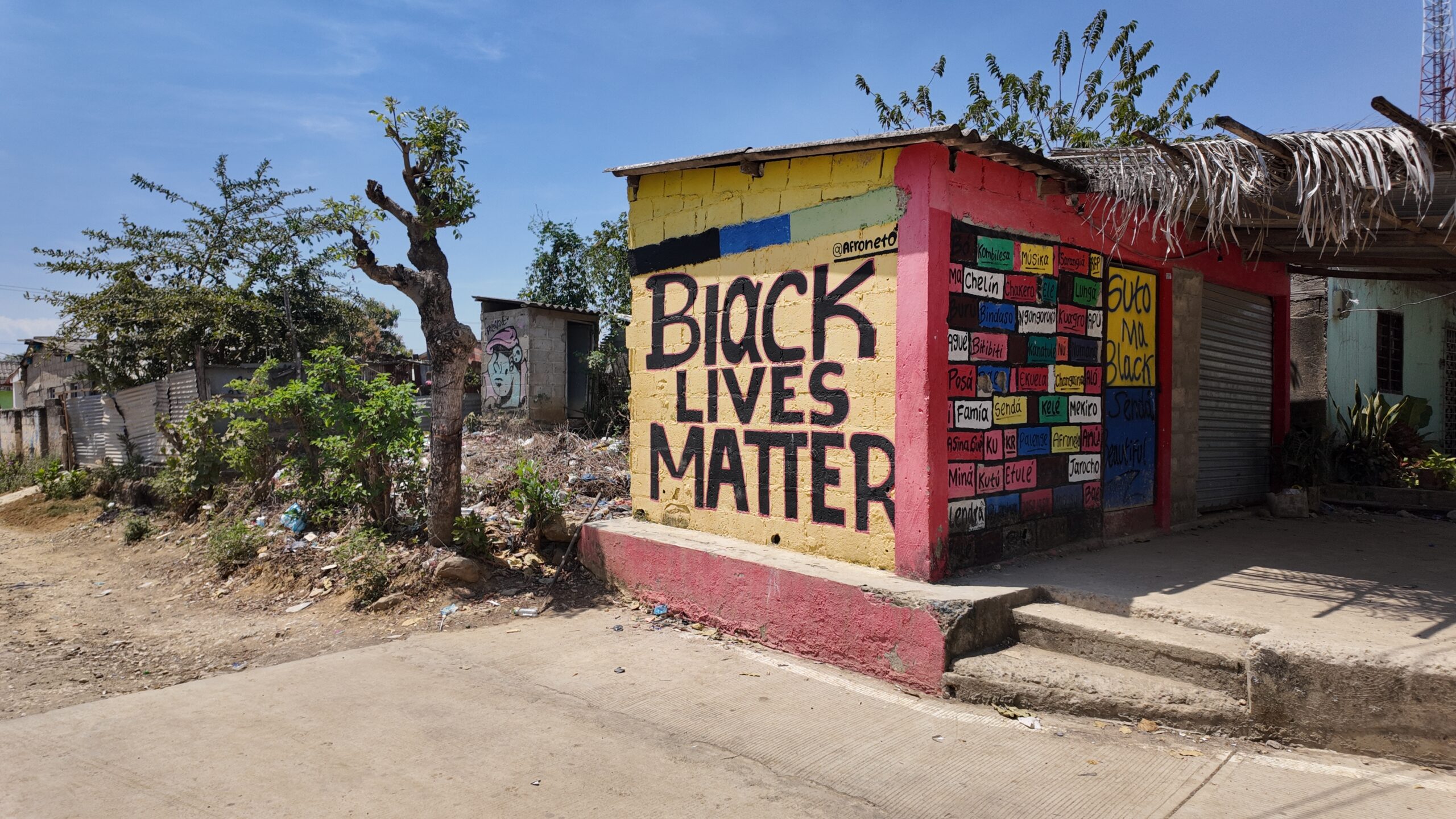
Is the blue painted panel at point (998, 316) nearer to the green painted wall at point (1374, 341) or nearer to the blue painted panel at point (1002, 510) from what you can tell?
the blue painted panel at point (1002, 510)

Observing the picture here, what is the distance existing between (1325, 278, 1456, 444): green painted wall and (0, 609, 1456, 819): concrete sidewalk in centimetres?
879

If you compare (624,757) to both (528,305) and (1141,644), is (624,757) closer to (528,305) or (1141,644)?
(1141,644)

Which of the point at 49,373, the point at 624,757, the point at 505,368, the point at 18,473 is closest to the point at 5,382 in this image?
the point at 49,373

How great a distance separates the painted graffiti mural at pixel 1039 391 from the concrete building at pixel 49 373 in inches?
603

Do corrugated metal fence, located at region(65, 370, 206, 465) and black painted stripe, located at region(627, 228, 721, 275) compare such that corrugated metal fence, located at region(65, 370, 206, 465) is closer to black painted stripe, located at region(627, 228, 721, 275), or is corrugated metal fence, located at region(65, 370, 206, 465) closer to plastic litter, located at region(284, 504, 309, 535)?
plastic litter, located at region(284, 504, 309, 535)

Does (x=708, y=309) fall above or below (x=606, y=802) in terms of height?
above

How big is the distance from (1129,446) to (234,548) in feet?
26.9

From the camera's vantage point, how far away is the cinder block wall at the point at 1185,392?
7.17 m

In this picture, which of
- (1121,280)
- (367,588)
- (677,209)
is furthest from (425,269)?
(1121,280)

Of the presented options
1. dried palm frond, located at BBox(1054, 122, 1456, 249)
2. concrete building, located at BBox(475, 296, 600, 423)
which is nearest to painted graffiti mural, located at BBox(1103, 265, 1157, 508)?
dried palm frond, located at BBox(1054, 122, 1456, 249)

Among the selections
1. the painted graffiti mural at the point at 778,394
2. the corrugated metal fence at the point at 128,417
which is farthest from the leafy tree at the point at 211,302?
the painted graffiti mural at the point at 778,394

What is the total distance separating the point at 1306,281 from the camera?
10.5m

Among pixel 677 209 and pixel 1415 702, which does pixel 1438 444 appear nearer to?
pixel 1415 702

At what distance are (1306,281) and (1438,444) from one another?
2.94 metres
